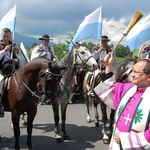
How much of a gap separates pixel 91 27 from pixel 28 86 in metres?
3.28

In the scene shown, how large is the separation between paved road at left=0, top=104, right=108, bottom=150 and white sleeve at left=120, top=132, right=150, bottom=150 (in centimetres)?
335

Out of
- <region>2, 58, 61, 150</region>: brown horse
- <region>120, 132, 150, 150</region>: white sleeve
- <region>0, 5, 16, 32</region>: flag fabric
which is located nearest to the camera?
<region>120, 132, 150, 150</region>: white sleeve

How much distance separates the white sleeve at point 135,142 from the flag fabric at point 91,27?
16.3 feet

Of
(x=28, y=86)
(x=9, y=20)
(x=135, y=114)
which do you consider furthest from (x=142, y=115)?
(x=9, y=20)

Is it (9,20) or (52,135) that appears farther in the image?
(52,135)

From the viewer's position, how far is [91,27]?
705 centimetres

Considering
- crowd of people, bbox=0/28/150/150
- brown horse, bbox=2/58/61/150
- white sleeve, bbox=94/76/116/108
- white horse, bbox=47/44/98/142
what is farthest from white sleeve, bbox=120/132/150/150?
white horse, bbox=47/44/98/142

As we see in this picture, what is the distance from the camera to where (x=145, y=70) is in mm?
2270

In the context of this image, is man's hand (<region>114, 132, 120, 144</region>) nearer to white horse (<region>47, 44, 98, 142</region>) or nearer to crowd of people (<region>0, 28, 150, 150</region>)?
crowd of people (<region>0, 28, 150, 150</region>)

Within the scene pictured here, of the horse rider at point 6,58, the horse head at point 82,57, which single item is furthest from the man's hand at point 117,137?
the horse head at point 82,57

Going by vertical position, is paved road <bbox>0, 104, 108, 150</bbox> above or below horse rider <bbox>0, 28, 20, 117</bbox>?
below

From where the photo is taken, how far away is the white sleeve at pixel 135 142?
6.93 ft

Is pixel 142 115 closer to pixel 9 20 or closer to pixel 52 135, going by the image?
pixel 52 135

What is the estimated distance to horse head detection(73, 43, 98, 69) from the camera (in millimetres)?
5824
